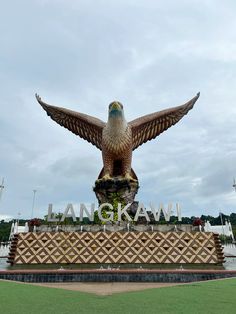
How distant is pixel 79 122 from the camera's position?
23.4 meters

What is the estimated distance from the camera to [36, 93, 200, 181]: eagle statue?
2034 centimetres

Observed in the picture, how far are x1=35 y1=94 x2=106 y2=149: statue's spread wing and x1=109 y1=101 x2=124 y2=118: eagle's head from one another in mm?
1941

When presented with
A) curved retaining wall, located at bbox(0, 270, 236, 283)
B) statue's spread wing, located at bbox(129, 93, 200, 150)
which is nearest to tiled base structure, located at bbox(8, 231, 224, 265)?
curved retaining wall, located at bbox(0, 270, 236, 283)

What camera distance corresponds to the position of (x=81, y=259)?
13117mm

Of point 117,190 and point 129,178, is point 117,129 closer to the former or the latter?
point 129,178

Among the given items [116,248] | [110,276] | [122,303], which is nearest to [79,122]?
[116,248]

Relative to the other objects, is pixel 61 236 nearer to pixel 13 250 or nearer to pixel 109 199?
pixel 13 250

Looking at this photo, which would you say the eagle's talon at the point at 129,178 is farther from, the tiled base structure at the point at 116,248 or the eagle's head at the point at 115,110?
the tiled base structure at the point at 116,248

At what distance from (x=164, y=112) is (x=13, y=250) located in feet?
50.2

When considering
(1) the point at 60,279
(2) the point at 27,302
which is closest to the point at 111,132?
(1) the point at 60,279

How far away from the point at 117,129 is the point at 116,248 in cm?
948

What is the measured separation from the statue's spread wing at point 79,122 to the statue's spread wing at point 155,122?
284cm

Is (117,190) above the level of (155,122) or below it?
below

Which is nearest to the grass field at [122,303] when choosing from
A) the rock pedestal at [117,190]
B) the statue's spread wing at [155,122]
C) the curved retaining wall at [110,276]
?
the curved retaining wall at [110,276]
